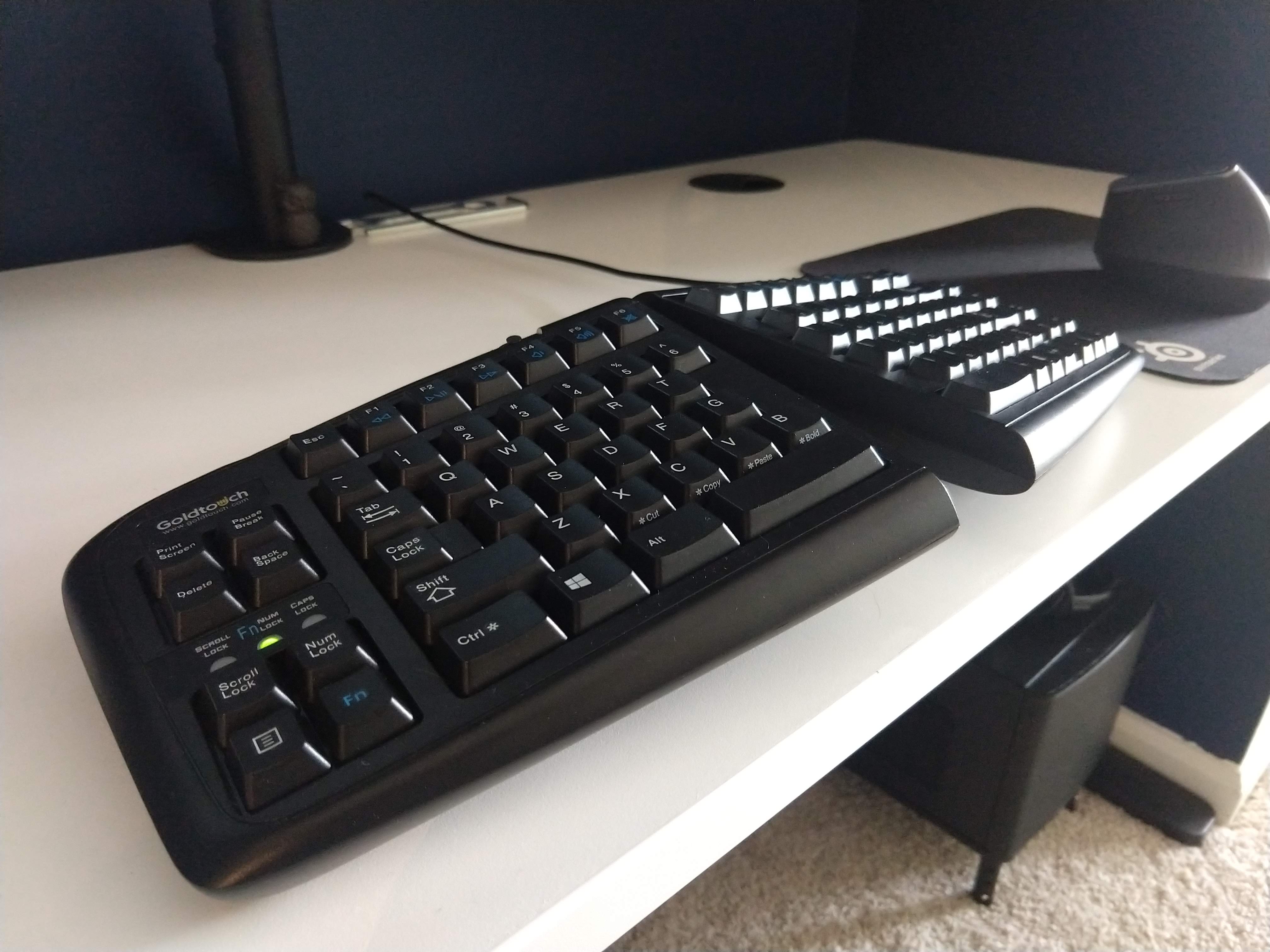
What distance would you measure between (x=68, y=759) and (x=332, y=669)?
82 millimetres

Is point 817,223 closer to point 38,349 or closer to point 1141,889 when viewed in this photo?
point 38,349

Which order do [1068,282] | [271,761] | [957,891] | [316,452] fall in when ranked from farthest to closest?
1. [957,891]
2. [1068,282]
3. [316,452]
4. [271,761]

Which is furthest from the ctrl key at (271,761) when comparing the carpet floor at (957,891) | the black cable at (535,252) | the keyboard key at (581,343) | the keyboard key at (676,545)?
the carpet floor at (957,891)

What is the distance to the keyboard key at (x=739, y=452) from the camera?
30cm

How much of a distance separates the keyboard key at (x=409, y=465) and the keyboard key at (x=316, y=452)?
0.02 m

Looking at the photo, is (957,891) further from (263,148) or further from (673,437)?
(263,148)

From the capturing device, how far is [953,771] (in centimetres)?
93

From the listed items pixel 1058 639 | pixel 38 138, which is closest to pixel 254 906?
pixel 38 138

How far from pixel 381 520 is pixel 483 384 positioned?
0.09 meters

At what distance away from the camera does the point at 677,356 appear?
0.37 m

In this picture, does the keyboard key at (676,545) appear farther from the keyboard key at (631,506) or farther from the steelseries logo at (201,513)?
the steelseries logo at (201,513)

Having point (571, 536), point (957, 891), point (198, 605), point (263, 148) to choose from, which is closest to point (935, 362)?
point (571, 536)

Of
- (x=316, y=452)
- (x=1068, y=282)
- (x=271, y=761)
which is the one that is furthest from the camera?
(x=1068, y=282)

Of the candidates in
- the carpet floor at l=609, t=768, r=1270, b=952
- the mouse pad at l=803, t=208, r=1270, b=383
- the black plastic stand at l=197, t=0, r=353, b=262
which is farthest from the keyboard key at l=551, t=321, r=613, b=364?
the carpet floor at l=609, t=768, r=1270, b=952
